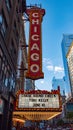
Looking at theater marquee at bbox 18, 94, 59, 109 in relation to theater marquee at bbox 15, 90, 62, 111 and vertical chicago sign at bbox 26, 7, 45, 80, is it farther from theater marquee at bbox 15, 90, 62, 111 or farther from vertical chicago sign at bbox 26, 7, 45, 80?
vertical chicago sign at bbox 26, 7, 45, 80

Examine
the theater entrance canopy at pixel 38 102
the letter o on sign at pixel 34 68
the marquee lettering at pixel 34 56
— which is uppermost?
the marquee lettering at pixel 34 56

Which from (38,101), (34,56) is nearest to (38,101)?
(38,101)

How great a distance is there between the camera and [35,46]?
22719 millimetres

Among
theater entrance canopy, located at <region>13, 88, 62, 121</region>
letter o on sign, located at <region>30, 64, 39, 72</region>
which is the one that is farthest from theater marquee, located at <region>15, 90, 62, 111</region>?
letter o on sign, located at <region>30, 64, 39, 72</region>

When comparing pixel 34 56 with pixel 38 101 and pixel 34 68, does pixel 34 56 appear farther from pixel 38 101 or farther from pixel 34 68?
pixel 38 101

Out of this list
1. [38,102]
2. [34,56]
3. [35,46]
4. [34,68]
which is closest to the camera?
[38,102]

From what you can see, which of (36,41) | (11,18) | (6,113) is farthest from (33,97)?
(11,18)

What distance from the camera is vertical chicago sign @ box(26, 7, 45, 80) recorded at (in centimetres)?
2081

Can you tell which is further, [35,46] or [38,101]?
[35,46]

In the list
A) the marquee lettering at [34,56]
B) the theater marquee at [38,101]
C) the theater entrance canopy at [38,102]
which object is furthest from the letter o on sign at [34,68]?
the theater marquee at [38,101]

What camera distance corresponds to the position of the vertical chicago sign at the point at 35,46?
68.3ft

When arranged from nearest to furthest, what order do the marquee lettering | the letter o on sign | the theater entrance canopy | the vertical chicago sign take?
1. the theater entrance canopy
2. the vertical chicago sign
3. the letter o on sign
4. the marquee lettering

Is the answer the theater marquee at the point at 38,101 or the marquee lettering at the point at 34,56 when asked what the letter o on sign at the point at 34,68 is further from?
the theater marquee at the point at 38,101

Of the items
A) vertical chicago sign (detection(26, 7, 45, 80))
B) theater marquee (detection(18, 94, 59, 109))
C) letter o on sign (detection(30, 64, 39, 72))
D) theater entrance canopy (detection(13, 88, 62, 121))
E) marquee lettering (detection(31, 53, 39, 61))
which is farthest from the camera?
marquee lettering (detection(31, 53, 39, 61))
